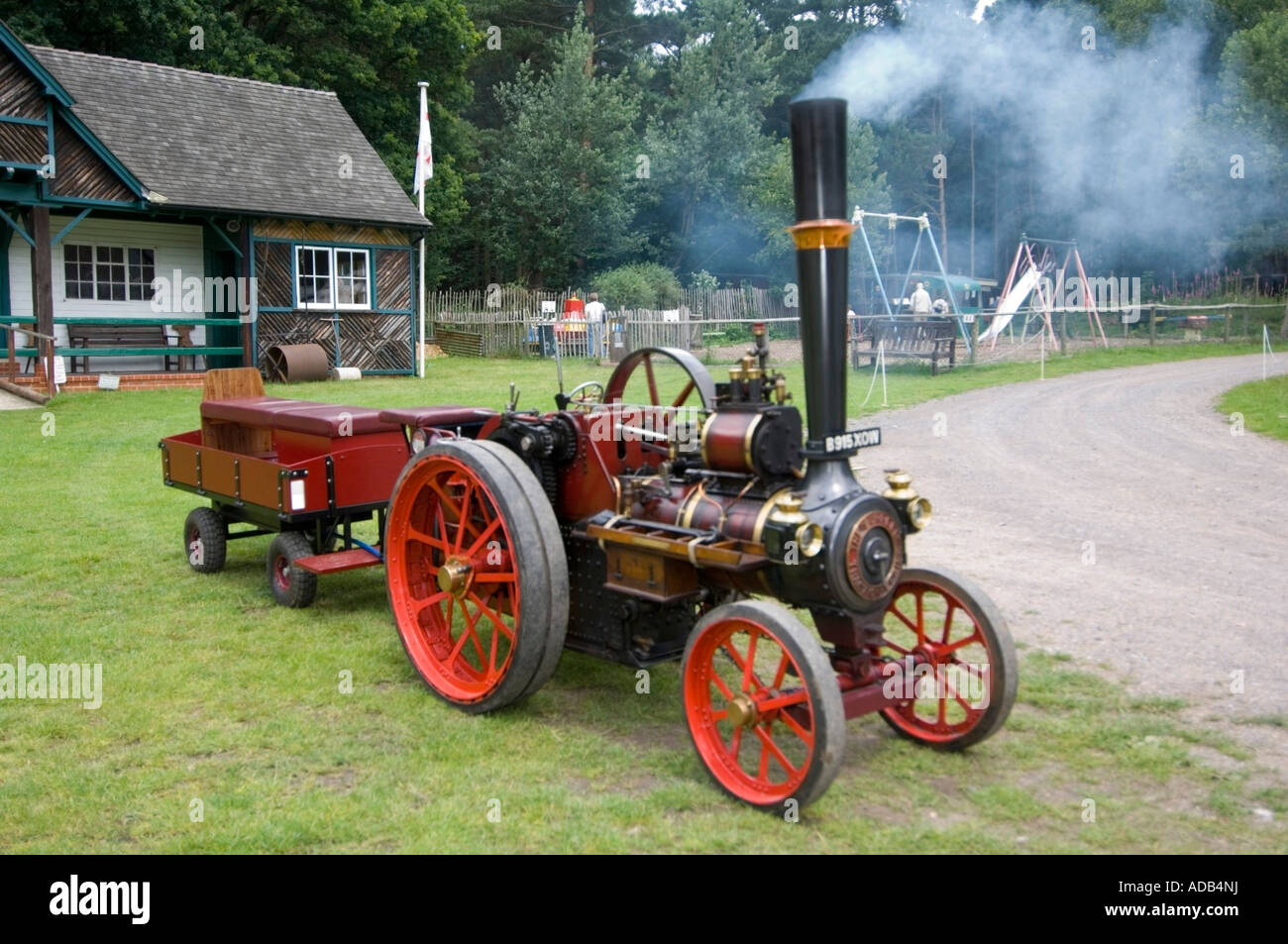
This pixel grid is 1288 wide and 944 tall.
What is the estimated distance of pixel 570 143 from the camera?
32.9m

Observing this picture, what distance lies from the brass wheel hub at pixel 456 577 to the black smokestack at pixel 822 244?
5.63ft

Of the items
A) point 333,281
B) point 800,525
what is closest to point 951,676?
point 800,525

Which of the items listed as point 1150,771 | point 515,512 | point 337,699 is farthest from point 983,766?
point 337,699

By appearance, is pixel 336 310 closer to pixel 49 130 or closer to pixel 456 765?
pixel 49 130

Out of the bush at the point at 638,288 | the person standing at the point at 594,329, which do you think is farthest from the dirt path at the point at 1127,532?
the bush at the point at 638,288

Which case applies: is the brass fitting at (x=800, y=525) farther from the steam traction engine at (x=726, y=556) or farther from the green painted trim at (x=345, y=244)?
Answer: the green painted trim at (x=345, y=244)

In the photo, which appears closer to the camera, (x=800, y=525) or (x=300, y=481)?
→ (x=800, y=525)

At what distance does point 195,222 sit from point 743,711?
19351 millimetres

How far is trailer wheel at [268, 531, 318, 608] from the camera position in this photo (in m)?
6.28

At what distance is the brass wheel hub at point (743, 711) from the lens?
12.3 feet

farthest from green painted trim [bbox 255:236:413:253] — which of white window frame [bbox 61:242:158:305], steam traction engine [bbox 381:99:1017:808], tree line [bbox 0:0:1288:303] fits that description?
steam traction engine [bbox 381:99:1017:808]

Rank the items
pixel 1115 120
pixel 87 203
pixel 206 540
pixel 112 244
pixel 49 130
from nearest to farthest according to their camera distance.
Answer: pixel 206 540, pixel 49 130, pixel 87 203, pixel 112 244, pixel 1115 120

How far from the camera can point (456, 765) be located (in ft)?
13.8

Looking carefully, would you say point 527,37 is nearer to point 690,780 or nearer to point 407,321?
point 407,321
